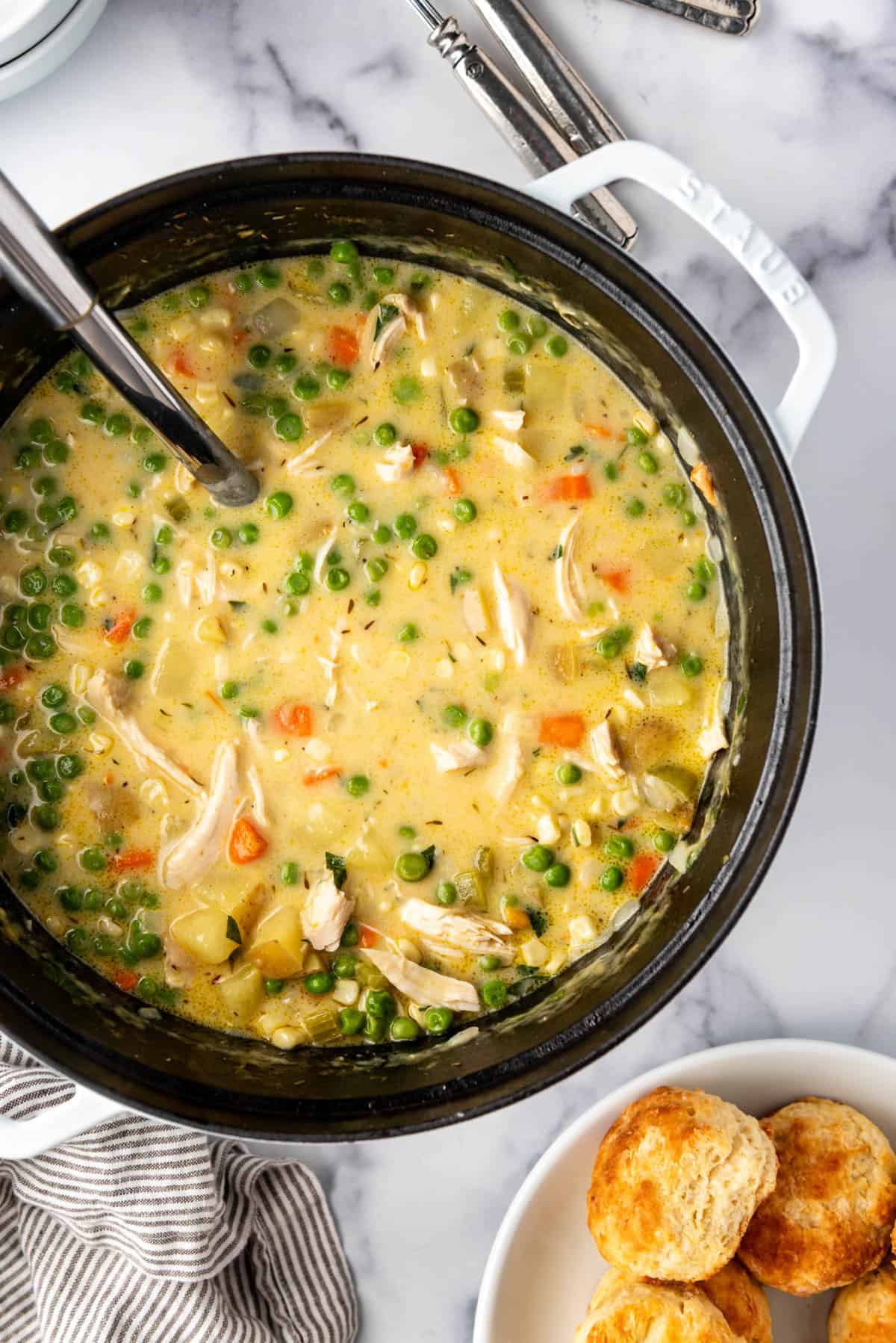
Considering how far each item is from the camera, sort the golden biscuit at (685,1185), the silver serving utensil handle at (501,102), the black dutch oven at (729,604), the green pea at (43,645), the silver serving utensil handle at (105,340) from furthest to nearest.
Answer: the green pea at (43,645)
the silver serving utensil handle at (501,102)
the golden biscuit at (685,1185)
the black dutch oven at (729,604)
the silver serving utensil handle at (105,340)

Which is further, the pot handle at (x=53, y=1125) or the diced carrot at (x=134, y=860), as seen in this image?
the diced carrot at (x=134, y=860)

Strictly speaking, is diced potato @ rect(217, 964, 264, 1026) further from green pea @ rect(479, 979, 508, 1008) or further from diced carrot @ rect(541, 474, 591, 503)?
diced carrot @ rect(541, 474, 591, 503)

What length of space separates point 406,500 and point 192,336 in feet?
2.26

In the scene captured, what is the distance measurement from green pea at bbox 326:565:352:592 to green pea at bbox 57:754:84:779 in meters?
0.78

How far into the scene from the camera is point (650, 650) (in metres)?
3.21

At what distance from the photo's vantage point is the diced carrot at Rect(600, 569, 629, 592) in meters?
3.23

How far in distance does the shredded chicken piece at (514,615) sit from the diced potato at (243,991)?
1036 millimetres

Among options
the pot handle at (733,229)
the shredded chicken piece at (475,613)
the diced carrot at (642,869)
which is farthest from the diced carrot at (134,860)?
the pot handle at (733,229)

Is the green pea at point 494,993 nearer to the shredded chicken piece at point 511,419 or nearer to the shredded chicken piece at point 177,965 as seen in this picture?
the shredded chicken piece at point 177,965

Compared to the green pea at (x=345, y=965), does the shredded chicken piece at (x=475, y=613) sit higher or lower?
higher

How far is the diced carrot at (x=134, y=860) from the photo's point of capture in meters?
3.27

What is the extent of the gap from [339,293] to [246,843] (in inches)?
55.0

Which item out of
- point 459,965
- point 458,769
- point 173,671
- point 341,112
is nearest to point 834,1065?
point 459,965

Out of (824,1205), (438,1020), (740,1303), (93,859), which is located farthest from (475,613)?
(740,1303)
